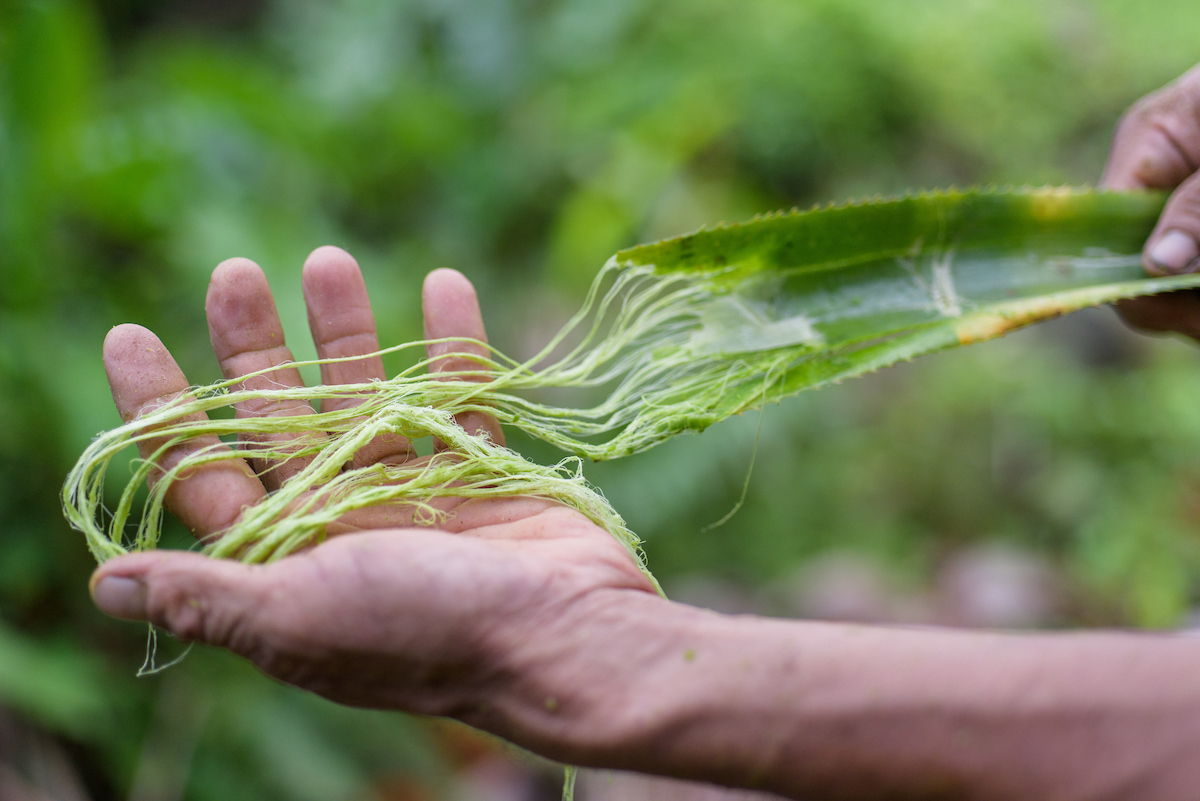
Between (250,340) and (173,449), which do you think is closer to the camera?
(173,449)

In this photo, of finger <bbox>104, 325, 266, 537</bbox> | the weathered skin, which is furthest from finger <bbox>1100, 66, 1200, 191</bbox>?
finger <bbox>104, 325, 266, 537</bbox>

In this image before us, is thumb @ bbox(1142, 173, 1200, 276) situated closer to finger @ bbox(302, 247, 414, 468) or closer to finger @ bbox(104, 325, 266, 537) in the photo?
finger @ bbox(302, 247, 414, 468)

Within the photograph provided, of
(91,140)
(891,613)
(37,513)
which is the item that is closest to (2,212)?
(91,140)

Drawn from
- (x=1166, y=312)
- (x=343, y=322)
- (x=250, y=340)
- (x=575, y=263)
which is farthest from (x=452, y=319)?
(x=575, y=263)

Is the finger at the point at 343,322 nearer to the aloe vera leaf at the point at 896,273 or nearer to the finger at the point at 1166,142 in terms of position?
the aloe vera leaf at the point at 896,273

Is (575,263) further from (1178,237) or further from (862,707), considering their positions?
(862,707)

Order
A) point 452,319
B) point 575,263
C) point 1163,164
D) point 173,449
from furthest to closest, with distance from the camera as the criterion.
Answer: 1. point 575,263
2. point 1163,164
3. point 452,319
4. point 173,449

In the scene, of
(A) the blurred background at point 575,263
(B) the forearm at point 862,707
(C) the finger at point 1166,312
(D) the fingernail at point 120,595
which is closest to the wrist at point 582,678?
(B) the forearm at point 862,707
